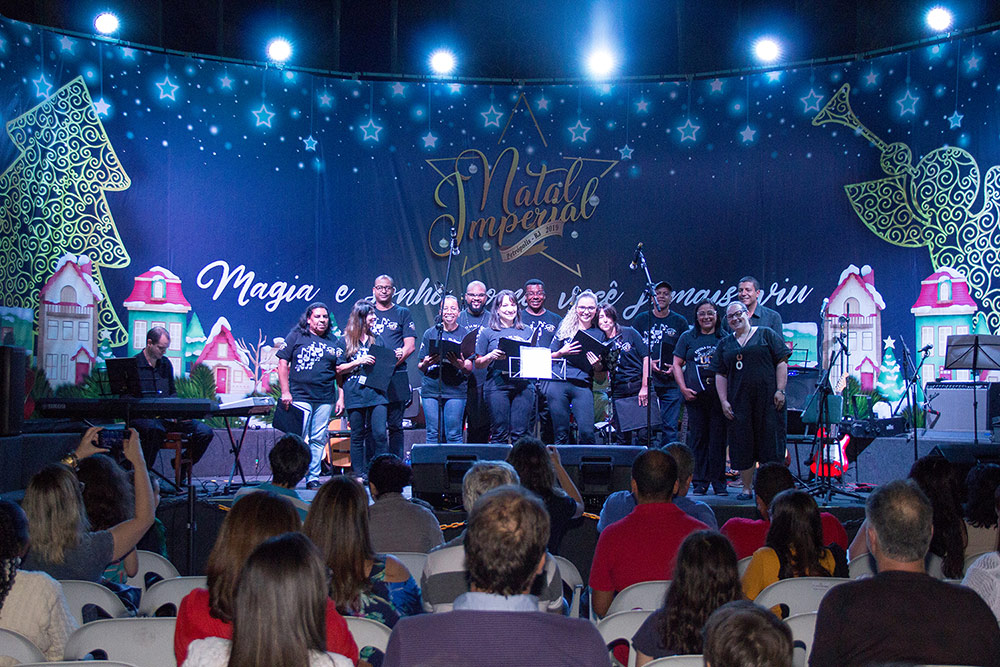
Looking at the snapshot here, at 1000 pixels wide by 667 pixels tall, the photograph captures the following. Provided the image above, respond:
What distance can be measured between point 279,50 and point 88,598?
29.1ft

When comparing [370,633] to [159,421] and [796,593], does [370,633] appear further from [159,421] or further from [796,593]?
[159,421]

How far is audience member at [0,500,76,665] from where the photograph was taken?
2721mm

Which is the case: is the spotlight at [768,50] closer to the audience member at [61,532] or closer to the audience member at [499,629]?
the audience member at [61,532]

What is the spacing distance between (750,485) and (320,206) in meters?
6.10

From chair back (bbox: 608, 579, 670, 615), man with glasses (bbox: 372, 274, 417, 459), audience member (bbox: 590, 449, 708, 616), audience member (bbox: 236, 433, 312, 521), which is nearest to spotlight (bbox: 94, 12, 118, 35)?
man with glasses (bbox: 372, 274, 417, 459)

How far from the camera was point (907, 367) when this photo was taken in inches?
404

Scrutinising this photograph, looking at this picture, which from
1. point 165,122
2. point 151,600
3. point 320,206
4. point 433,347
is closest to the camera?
point 151,600

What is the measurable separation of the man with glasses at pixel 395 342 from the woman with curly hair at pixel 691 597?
547cm

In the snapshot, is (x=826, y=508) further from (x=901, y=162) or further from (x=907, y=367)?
(x=901, y=162)

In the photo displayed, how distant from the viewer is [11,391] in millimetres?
6691

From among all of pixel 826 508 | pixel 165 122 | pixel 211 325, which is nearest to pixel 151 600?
pixel 826 508

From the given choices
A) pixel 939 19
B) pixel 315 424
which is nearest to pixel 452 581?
pixel 315 424

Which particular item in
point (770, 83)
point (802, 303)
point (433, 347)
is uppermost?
point (770, 83)

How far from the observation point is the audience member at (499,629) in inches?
73.5
